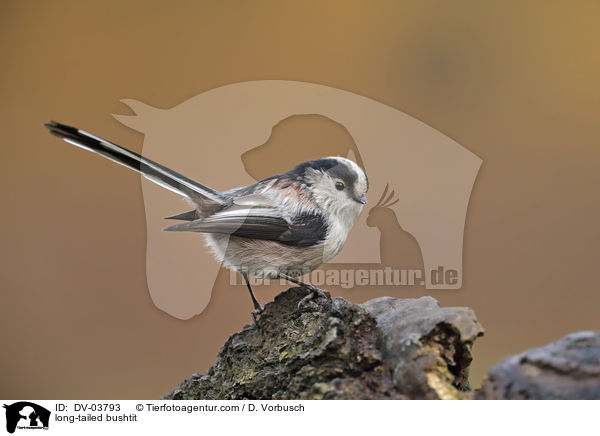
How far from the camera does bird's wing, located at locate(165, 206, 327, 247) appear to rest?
1.59 m

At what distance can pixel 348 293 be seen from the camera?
227 cm

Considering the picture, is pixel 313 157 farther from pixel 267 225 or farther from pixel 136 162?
pixel 136 162

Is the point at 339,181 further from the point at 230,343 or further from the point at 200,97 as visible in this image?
the point at 200,97

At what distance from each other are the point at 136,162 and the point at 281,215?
0.51 m

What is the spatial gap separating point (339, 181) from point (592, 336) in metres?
0.89

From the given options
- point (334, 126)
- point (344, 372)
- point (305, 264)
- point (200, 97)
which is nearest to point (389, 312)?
point (344, 372)

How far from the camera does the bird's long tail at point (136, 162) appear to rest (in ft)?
4.81

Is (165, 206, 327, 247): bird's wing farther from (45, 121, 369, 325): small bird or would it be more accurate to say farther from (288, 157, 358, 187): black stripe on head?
(288, 157, 358, 187): black stripe on head

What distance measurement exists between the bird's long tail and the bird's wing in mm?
111

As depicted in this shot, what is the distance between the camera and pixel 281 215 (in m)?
1.63
